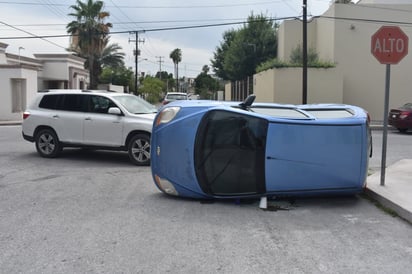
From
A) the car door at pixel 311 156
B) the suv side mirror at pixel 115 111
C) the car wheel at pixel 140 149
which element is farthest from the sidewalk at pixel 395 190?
the suv side mirror at pixel 115 111

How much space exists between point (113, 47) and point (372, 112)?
35.1 m

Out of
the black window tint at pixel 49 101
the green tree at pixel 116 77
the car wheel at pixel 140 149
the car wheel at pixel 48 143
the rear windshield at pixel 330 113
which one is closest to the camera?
the rear windshield at pixel 330 113

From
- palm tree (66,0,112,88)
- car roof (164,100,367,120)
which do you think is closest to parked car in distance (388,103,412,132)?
car roof (164,100,367,120)

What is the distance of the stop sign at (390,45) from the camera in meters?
8.19

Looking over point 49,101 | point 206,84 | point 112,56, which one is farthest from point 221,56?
point 49,101

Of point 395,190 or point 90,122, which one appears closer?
point 395,190

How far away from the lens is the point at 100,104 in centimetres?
1165

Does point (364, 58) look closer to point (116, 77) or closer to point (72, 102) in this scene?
point (72, 102)

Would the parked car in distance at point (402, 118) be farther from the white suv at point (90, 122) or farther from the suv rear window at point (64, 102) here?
the suv rear window at point (64, 102)

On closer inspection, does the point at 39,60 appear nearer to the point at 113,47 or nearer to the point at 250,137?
the point at 113,47

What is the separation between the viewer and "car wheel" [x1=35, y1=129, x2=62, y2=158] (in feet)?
39.2

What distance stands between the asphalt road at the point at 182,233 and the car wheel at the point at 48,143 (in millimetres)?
3216

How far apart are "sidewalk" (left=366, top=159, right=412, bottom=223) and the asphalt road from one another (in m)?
0.17

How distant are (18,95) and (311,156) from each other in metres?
26.5
